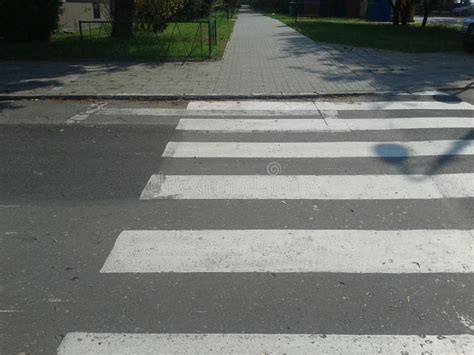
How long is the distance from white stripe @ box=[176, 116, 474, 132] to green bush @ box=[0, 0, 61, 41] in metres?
12.4

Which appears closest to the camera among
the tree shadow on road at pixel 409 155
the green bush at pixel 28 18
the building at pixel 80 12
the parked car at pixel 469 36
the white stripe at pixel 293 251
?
the white stripe at pixel 293 251

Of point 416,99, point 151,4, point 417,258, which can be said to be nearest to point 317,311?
point 417,258

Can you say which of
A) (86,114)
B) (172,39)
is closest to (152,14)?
(172,39)

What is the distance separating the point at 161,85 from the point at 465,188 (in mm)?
7345

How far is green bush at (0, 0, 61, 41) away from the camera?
17.1m

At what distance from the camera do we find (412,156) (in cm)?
→ 619

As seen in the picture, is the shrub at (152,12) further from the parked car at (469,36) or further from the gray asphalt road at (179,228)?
the gray asphalt road at (179,228)

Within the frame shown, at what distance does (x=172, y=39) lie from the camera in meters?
17.9

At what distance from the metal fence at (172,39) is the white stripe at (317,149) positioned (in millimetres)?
8312

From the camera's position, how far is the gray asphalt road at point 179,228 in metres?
3.10

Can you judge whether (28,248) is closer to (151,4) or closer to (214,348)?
(214,348)

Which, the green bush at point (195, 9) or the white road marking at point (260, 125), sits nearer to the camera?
the white road marking at point (260, 125)

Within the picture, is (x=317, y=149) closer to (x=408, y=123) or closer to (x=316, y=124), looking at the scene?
(x=316, y=124)

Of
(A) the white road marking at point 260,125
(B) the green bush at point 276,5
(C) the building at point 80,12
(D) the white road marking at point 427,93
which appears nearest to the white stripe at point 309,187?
(A) the white road marking at point 260,125
